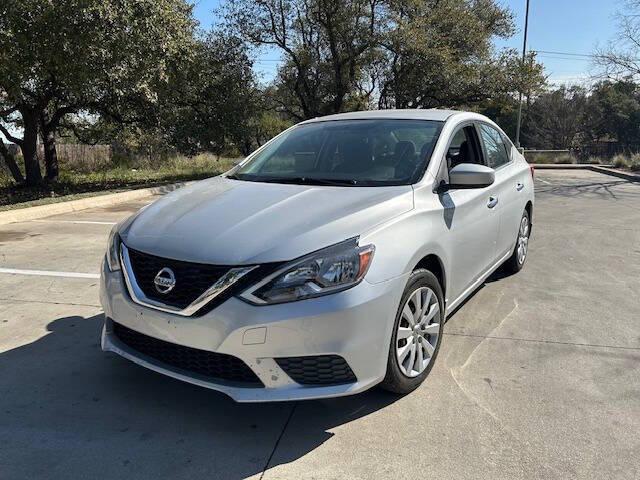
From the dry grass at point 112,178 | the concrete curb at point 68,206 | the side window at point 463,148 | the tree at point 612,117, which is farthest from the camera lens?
the tree at point 612,117

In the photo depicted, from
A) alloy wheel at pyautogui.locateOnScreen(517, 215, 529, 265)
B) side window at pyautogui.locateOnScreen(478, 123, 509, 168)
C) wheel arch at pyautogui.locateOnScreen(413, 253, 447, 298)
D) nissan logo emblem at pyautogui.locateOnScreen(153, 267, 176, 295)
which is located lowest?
alloy wheel at pyautogui.locateOnScreen(517, 215, 529, 265)

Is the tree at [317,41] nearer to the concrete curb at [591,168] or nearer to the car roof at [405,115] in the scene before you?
the concrete curb at [591,168]

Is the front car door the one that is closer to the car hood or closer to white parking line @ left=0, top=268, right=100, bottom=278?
the car hood

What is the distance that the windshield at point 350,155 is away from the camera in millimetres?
3723

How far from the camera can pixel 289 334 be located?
2.63 m

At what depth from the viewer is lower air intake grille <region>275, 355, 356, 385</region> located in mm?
Answer: 2709

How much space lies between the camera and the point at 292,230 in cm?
283

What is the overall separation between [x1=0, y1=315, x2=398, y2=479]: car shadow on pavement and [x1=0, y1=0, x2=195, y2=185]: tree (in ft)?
28.4

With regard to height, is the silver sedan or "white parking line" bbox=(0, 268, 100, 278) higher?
the silver sedan

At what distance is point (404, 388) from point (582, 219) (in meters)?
7.94

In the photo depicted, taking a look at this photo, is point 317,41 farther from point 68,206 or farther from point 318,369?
point 318,369

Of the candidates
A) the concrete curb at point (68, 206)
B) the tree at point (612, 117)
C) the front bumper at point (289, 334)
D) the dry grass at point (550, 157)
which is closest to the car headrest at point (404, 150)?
the front bumper at point (289, 334)

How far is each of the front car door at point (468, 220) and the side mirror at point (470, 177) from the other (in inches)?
3.6

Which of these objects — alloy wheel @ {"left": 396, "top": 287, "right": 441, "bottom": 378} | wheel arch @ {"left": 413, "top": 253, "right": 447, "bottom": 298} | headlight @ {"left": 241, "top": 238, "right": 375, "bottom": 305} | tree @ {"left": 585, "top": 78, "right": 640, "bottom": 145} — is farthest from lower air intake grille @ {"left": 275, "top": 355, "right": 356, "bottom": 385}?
tree @ {"left": 585, "top": 78, "right": 640, "bottom": 145}
